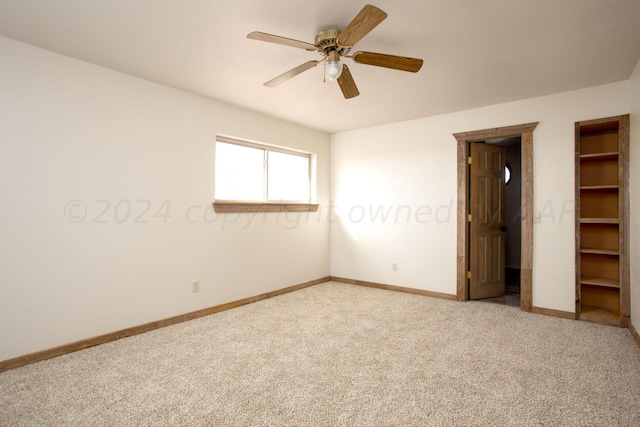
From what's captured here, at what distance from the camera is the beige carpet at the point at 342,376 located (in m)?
1.86

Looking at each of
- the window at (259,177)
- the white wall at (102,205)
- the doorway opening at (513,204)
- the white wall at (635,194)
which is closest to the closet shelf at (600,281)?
the white wall at (635,194)

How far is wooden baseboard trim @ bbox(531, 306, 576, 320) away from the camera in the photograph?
3.53 m

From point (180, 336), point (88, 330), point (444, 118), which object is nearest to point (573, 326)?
point (444, 118)

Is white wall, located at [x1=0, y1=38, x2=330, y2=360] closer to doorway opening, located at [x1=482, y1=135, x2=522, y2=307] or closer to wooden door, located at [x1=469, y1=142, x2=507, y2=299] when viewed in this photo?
wooden door, located at [x1=469, y1=142, x2=507, y2=299]

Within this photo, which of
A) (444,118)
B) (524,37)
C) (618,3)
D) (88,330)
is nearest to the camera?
(618,3)

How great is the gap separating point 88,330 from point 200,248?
1233 millimetres

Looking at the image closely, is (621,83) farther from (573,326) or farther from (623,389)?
(623,389)

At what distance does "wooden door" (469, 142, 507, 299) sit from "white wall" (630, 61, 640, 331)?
4.91 ft

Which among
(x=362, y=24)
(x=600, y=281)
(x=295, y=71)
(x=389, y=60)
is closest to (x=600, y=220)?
(x=600, y=281)

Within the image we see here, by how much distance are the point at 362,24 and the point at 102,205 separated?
2584 millimetres

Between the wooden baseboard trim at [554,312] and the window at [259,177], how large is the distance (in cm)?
317

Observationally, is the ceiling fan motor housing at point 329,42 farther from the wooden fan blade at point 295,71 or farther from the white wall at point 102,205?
the white wall at point 102,205

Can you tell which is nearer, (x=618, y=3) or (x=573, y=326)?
(x=618, y=3)

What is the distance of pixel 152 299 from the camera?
326 cm
